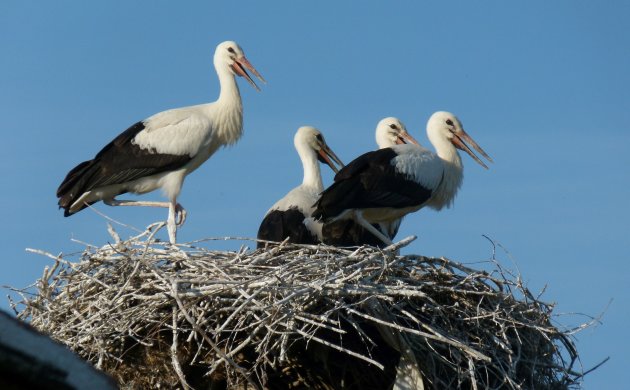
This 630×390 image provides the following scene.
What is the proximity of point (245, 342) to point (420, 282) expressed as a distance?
4.11 ft

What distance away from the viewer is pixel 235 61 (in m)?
9.01

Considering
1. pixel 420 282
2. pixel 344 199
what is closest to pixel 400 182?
pixel 344 199

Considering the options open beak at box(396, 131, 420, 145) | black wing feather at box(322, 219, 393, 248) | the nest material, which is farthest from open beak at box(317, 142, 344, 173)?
the nest material

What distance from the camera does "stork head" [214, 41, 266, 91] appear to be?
354 inches

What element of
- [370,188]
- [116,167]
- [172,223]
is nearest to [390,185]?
[370,188]

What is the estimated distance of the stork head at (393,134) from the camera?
956cm

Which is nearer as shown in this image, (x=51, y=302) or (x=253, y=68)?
(x=51, y=302)

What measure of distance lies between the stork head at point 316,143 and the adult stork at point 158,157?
918mm

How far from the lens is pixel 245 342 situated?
15.2 feet

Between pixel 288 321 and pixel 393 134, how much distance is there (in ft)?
16.6

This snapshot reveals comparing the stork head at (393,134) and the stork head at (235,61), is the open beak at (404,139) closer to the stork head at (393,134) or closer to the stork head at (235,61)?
the stork head at (393,134)

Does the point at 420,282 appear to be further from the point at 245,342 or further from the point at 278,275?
the point at 245,342

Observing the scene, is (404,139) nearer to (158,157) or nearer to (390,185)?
(390,185)

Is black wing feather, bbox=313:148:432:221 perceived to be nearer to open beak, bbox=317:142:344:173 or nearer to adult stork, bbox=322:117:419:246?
adult stork, bbox=322:117:419:246
